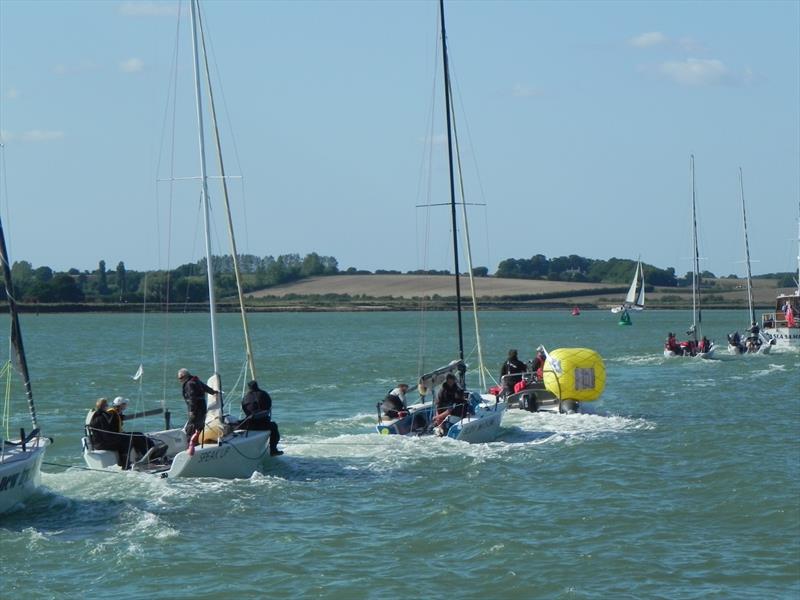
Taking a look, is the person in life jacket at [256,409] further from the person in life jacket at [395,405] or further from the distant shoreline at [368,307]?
the distant shoreline at [368,307]

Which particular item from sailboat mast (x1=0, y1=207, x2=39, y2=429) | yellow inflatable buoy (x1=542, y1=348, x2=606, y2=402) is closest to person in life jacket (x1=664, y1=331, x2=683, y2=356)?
yellow inflatable buoy (x1=542, y1=348, x2=606, y2=402)

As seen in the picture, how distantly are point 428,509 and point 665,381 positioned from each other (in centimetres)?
2968

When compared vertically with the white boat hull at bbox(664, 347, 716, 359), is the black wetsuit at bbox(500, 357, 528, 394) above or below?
above

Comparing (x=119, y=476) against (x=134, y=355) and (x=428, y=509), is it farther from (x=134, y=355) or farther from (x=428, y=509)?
(x=134, y=355)

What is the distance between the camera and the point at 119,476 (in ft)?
74.5

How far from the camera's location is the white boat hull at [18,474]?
1950cm

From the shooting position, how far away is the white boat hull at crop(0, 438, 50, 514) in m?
19.5

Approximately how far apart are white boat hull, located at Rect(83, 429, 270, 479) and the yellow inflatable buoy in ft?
37.3

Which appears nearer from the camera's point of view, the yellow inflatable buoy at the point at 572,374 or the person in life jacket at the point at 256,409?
the person in life jacket at the point at 256,409

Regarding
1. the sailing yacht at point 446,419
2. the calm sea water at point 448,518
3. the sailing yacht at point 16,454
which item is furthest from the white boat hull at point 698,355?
the sailing yacht at point 16,454

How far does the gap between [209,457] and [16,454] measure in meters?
3.76

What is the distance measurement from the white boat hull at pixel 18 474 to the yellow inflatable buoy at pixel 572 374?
16213 mm

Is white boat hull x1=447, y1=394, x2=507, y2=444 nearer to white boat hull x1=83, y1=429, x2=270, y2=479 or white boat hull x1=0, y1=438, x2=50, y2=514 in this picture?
white boat hull x1=83, y1=429, x2=270, y2=479

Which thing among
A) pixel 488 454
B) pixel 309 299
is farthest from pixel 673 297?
pixel 488 454
